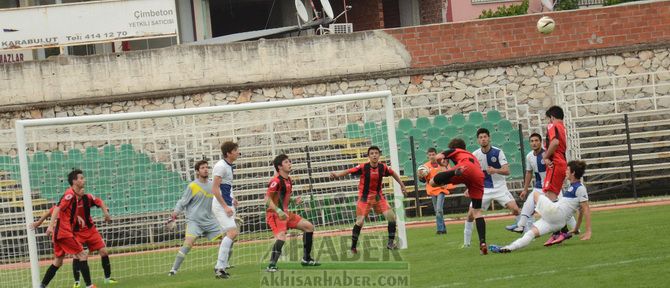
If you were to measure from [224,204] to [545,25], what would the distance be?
13.5m

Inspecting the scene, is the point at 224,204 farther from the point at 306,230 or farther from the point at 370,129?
the point at 370,129

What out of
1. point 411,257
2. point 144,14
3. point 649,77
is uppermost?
point 144,14

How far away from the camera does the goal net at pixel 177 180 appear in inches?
733

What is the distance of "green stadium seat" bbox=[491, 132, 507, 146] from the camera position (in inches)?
1091

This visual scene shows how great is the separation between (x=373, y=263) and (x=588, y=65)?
15731 millimetres

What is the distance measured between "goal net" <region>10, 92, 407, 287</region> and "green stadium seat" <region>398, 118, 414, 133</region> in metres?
4.78

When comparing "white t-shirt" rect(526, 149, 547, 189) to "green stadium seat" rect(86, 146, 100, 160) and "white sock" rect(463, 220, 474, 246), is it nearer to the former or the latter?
"white sock" rect(463, 220, 474, 246)

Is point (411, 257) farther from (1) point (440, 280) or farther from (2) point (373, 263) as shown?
(1) point (440, 280)

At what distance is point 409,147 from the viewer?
27.4m

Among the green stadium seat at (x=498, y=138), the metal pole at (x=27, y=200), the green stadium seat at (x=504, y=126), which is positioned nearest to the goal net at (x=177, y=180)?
the metal pole at (x=27, y=200)

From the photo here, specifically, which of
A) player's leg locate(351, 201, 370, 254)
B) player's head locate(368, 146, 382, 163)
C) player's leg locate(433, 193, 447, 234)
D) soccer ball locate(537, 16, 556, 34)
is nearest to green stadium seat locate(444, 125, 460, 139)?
soccer ball locate(537, 16, 556, 34)

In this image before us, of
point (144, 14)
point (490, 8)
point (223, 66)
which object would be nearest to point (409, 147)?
point (223, 66)

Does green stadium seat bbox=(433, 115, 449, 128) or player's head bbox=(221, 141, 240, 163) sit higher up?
green stadium seat bbox=(433, 115, 449, 128)

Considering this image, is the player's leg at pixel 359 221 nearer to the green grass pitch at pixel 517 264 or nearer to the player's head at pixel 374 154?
the green grass pitch at pixel 517 264
